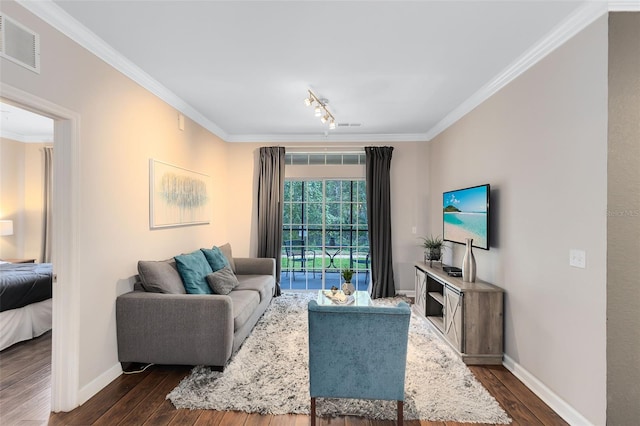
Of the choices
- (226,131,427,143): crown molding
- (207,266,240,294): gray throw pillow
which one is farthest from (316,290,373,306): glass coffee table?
(226,131,427,143): crown molding

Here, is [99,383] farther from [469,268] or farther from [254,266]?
[469,268]

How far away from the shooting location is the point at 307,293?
Result: 5.38m

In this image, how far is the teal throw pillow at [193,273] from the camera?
3.21m

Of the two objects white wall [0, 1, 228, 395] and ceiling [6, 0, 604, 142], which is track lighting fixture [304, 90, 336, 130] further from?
white wall [0, 1, 228, 395]

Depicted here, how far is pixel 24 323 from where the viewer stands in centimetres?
332

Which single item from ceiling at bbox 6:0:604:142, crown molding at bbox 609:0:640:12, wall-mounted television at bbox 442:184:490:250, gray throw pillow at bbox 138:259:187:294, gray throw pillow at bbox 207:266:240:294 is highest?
ceiling at bbox 6:0:604:142

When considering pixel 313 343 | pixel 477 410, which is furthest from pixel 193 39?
pixel 477 410

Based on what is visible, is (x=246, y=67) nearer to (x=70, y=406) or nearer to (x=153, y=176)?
(x=153, y=176)

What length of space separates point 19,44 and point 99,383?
2.45 meters

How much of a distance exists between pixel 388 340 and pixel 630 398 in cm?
146

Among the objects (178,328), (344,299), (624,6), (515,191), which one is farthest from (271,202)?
(624,6)

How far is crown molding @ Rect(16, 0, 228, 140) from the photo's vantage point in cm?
198

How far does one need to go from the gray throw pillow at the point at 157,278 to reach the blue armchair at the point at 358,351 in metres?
1.66

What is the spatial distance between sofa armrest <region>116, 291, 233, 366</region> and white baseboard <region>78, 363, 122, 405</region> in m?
0.27
